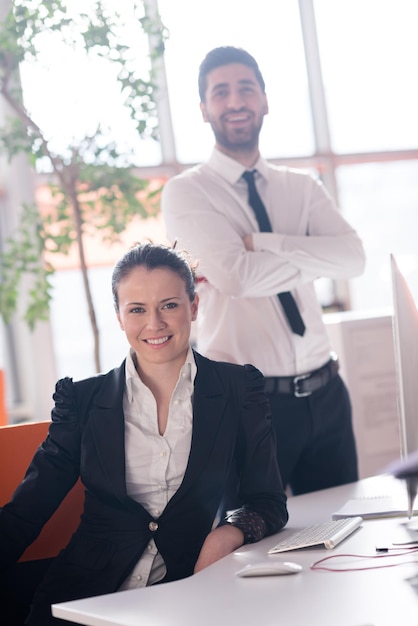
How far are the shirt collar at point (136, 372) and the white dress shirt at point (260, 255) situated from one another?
0.52 metres

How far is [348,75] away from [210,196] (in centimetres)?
461

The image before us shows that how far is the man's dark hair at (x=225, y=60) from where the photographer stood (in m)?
2.95

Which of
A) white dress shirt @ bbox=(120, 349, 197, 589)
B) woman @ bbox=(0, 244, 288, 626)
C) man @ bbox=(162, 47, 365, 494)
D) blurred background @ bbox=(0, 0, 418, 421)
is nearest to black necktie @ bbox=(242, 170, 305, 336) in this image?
man @ bbox=(162, 47, 365, 494)

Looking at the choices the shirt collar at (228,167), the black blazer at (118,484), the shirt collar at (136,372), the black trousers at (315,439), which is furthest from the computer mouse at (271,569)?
the shirt collar at (228,167)

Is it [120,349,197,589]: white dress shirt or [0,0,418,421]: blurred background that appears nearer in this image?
[120,349,197,589]: white dress shirt

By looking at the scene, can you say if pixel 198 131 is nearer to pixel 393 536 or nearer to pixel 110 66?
pixel 110 66

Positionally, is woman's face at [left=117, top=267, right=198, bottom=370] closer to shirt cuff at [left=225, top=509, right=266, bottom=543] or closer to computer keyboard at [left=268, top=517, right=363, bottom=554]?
shirt cuff at [left=225, top=509, right=266, bottom=543]

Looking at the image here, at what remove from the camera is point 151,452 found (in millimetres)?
2207

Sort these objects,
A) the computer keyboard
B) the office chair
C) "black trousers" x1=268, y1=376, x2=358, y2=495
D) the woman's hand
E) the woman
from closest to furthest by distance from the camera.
→ the computer keyboard → the woman's hand → the woman → the office chair → "black trousers" x1=268, y1=376, x2=358, y2=495

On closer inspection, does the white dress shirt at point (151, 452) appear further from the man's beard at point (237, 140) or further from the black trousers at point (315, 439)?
the man's beard at point (237, 140)

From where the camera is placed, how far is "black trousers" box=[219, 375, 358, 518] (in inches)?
107

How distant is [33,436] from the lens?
236 centimetres

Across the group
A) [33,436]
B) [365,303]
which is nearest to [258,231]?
[33,436]

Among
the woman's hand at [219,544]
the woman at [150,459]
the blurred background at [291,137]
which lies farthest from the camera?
the blurred background at [291,137]
